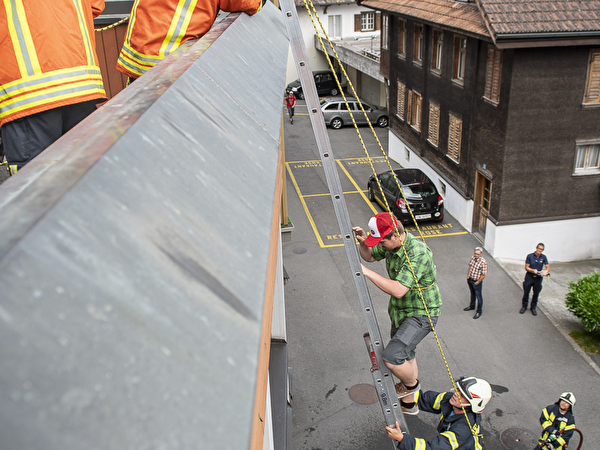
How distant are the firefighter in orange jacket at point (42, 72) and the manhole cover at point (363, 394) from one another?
9602 millimetres

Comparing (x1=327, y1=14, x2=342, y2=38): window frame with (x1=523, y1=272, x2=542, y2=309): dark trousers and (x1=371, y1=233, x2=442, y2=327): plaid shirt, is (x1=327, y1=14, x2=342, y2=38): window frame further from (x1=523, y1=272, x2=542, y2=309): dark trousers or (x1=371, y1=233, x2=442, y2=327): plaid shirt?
(x1=371, y1=233, x2=442, y2=327): plaid shirt

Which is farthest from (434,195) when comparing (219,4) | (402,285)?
(219,4)

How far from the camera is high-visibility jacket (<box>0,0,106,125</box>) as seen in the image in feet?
9.41

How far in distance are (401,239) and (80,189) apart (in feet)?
16.7

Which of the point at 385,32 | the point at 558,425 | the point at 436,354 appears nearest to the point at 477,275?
the point at 436,354

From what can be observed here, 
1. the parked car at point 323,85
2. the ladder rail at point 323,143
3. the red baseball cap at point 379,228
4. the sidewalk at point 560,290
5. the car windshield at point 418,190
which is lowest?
the sidewalk at point 560,290

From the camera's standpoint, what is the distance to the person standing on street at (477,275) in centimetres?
1445

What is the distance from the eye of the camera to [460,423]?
6.64m

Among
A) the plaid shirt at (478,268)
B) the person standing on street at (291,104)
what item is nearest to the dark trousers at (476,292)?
the plaid shirt at (478,268)

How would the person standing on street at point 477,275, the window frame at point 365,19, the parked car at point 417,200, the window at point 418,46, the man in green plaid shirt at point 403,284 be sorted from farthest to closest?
1. the window frame at point 365,19
2. the window at point 418,46
3. the parked car at point 417,200
4. the person standing on street at point 477,275
5. the man in green plaid shirt at point 403,284

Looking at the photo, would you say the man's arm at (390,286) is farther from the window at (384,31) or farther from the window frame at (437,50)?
the window at (384,31)

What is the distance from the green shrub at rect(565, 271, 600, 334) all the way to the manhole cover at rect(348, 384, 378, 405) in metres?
6.10

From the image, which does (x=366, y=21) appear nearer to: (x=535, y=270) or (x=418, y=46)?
(x=418, y=46)

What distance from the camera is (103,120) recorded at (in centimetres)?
143
